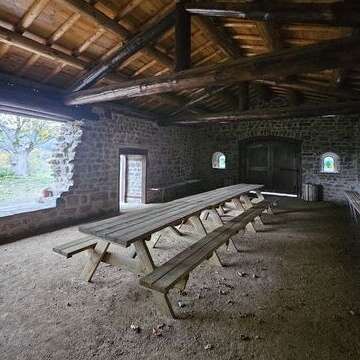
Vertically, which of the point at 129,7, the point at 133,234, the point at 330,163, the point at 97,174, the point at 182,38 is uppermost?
the point at 129,7

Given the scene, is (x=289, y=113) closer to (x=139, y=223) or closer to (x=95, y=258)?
(x=139, y=223)

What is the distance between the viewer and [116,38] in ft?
14.0

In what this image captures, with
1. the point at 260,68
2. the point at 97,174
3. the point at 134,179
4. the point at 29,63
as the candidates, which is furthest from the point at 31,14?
the point at 134,179

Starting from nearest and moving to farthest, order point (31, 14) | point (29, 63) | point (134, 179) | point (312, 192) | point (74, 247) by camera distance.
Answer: point (74, 247) < point (31, 14) < point (29, 63) < point (134, 179) < point (312, 192)

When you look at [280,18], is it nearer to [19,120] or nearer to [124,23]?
[124,23]

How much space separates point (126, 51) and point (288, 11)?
2577 millimetres

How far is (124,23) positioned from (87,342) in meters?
4.26

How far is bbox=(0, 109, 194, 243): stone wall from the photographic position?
4.79 meters

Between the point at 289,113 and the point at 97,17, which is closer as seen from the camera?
the point at 97,17

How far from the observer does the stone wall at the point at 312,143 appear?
8.27 meters

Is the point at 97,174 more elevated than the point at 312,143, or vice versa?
the point at 312,143

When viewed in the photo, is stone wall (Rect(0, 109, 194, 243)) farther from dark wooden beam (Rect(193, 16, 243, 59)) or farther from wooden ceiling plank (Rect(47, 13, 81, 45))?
dark wooden beam (Rect(193, 16, 243, 59))

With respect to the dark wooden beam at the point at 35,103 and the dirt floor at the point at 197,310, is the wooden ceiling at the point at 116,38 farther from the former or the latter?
the dirt floor at the point at 197,310

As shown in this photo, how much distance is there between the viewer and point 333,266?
11.2 ft
